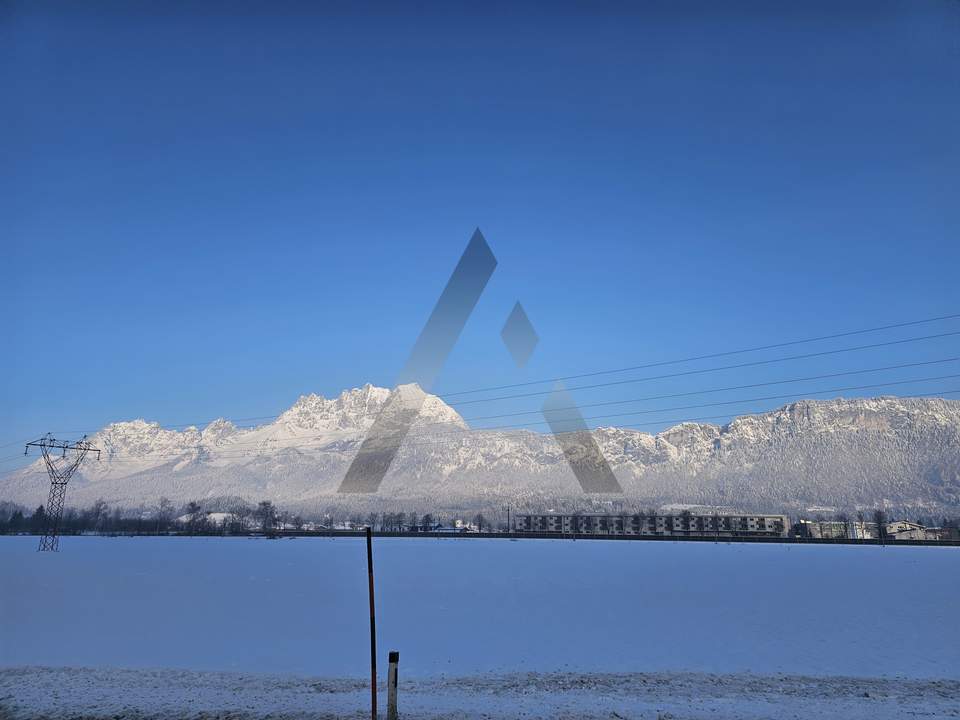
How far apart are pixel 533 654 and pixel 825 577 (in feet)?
112

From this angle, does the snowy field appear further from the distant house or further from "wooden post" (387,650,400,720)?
the distant house

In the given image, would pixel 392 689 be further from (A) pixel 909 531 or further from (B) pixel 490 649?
(A) pixel 909 531

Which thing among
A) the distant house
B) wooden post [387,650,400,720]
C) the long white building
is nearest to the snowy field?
wooden post [387,650,400,720]

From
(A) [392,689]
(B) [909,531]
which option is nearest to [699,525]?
(B) [909,531]

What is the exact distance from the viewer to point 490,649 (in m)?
17.6

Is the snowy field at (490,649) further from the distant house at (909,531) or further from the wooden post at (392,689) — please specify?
the distant house at (909,531)

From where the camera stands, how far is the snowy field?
1273cm

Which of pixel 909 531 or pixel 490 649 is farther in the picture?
pixel 909 531

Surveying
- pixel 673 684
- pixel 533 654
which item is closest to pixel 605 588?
pixel 533 654

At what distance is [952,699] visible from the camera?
1297cm

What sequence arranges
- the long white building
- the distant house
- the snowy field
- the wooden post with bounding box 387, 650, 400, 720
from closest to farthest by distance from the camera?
the wooden post with bounding box 387, 650, 400, 720 < the snowy field < the distant house < the long white building

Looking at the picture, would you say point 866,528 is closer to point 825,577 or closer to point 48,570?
point 825,577

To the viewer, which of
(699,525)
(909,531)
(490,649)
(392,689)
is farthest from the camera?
(699,525)

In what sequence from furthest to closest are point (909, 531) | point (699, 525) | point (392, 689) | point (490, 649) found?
point (699, 525) → point (909, 531) → point (490, 649) → point (392, 689)
